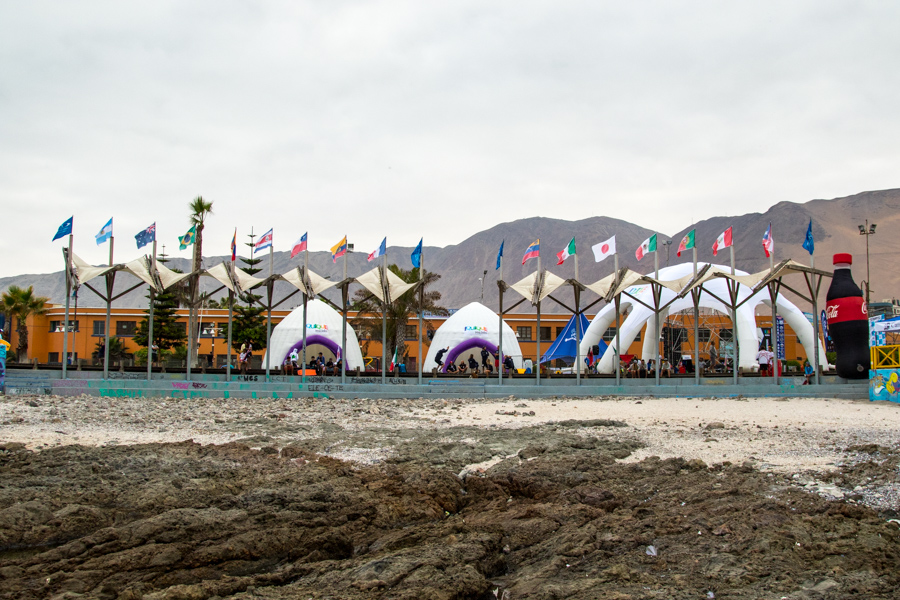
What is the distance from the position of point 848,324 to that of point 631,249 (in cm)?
14904

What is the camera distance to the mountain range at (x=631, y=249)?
435 ft

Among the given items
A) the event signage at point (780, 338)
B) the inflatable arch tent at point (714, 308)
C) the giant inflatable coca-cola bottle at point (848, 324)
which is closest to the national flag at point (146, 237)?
the inflatable arch tent at point (714, 308)

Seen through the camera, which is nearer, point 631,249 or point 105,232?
point 105,232

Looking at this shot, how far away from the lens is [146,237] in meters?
23.7

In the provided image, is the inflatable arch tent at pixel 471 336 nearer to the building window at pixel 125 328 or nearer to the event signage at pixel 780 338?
the event signage at pixel 780 338

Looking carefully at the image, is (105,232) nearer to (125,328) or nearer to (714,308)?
(714,308)

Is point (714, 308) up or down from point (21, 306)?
down

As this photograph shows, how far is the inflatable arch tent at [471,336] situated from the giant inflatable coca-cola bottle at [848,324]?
15.9 m

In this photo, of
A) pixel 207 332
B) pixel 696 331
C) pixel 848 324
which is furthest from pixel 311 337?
pixel 848 324

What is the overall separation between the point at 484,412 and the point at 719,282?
2058cm

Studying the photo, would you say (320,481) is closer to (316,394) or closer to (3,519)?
(3,519)

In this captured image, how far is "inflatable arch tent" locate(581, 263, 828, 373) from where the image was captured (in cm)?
3000

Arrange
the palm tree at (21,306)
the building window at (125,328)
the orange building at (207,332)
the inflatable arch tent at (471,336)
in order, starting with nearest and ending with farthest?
the inflatable arch tent at (471,336)
the palm tree at (21,306)
the orange building at (207,332)
the building window at (125,328)

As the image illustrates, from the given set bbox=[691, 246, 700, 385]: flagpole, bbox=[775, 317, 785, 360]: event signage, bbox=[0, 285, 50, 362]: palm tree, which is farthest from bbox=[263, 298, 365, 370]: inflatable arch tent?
bbox=[775, 317, 785, 360]: event signage
